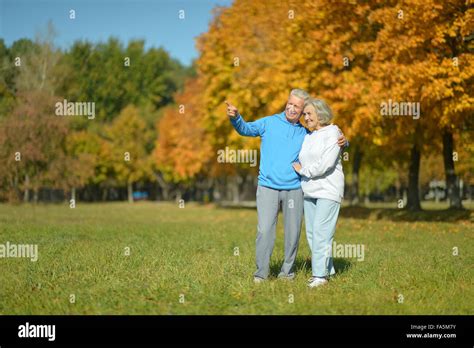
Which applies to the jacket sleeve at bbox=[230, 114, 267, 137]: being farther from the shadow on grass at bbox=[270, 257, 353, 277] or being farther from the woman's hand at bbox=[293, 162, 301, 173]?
the shadow on grass at bbox=[270, 257, 353, 277]

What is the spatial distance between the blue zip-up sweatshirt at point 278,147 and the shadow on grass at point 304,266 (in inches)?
55.2

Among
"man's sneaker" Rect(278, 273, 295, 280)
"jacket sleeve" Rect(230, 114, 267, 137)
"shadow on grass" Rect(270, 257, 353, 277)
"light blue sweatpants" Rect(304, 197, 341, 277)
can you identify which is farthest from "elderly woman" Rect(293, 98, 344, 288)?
"shadow on grass" Rect(270, 257, 353, 277)

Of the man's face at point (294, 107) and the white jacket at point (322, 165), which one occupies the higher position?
the man's face at point (294, 107)

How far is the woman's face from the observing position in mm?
6889

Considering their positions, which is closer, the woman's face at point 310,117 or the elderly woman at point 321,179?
the elderly woman at point 321,179

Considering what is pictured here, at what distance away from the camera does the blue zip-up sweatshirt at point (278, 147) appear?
22.9ft

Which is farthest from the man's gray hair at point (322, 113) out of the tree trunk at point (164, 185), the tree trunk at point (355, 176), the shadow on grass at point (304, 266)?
the tree trunk at point (164, 185)

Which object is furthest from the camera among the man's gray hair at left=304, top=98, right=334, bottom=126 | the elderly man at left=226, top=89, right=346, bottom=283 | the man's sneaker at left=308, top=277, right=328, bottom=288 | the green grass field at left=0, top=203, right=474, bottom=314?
the elderly man at left=226, top=89, right=346, bottom=283

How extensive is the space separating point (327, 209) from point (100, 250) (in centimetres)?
456

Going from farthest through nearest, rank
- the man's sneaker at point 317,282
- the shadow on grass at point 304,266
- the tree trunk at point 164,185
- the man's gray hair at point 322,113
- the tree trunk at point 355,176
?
the tree trunk at point 164,185
the tree trunk at point 355,176
the shadow on grass at point 304,266
the man's gray hair at point 322,113
the man's sneaker at point 317,282

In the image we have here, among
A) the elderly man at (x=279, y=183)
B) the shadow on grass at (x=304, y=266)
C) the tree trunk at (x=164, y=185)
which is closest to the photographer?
the elderly man at (x=279, y=183)

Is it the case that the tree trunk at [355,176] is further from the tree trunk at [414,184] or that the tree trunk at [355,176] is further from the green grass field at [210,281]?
the green grass field at [210,281]

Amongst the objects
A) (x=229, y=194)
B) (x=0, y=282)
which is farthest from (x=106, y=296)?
(x=229, y=194)

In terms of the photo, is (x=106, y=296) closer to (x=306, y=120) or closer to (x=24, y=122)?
(x=306, y=120)
